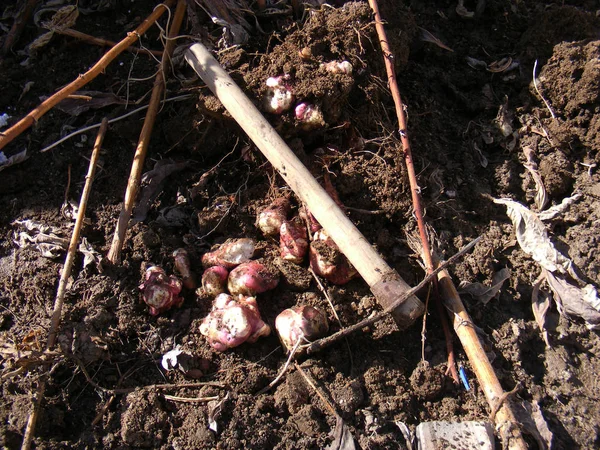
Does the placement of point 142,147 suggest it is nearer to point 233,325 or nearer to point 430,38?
point 233,325

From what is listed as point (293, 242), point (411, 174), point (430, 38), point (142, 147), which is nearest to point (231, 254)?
point (293, 242)

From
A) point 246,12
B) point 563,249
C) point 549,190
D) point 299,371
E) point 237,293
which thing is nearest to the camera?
point 299,371

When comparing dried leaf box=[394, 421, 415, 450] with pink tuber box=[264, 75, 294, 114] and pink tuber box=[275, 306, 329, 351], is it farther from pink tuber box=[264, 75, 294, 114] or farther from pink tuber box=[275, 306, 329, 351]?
pink tuber box=[264, 75, 294, 114]

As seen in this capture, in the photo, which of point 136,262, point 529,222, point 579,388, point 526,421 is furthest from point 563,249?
point 136,262

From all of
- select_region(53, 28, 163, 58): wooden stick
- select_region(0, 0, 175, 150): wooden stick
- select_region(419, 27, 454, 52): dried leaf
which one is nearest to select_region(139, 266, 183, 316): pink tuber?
select_region(0, 0, 175, 150): wooden stick

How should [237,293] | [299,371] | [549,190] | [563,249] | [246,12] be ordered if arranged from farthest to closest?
[246,12], [549,190], [563,249], [237,293], [299,371]

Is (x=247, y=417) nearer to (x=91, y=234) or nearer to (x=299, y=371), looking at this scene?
(x=299, y=371)

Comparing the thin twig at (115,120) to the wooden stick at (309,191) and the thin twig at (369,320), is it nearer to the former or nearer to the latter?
the wooden stick at (309,191)
